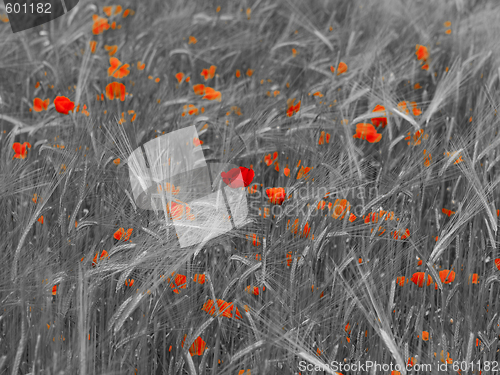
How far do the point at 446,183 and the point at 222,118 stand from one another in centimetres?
65

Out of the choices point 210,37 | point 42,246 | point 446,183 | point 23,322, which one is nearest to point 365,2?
point 210,37

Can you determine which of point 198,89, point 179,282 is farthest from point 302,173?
point 198,89

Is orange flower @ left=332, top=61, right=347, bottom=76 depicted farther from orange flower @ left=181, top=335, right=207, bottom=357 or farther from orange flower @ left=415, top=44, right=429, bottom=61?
orange flower @ left=181, top=335, right=207, bottom=357

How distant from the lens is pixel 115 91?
1.58m

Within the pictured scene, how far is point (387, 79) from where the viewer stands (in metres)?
1.64

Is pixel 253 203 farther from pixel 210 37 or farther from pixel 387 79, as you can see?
pixel 210 37

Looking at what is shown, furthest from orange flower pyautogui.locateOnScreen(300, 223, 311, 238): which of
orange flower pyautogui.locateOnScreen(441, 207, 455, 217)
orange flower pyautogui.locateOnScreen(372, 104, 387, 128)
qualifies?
orange flower pyautogui.locateOnScreen(372, 104, 387, 128)

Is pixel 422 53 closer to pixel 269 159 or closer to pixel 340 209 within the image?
pixel 269 159

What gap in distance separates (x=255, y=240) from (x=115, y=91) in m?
0.83

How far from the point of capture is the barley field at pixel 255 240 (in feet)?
2.75

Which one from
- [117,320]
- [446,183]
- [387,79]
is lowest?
[446,183]

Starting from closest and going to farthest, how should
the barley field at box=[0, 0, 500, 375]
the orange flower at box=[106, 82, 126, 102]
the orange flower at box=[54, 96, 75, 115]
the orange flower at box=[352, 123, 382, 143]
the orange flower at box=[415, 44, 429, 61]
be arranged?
the barley field at box=[0, 0, 500, 375], the orange flower at box=[54, 96, 75, 115], the orange flower at box=[352, 123, 382, 143], the orange flower at box=[106, 82, 126, 102], the orange flower at box=[415, 44, 429, 61]

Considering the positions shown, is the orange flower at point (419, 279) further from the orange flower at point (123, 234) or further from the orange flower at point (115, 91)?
the orange flower at point (115, 91)

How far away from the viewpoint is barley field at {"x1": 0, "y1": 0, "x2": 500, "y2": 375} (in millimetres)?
839
